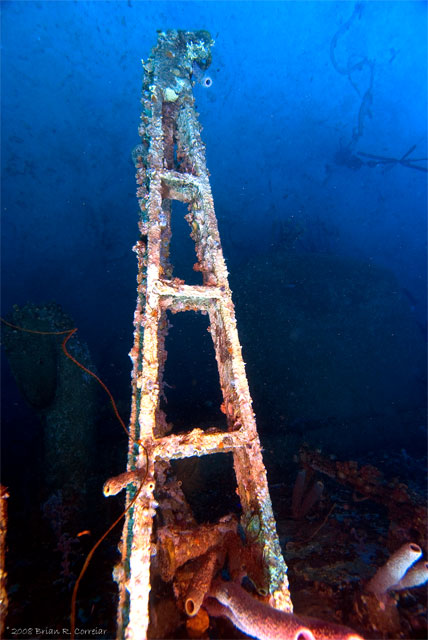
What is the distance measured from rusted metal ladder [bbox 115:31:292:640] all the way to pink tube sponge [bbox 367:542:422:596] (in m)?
1.33

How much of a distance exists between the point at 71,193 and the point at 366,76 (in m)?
20.8

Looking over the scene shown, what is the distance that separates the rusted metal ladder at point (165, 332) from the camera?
1.72 meters

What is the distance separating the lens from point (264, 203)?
59.7 feet

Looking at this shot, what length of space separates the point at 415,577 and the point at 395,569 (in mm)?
315

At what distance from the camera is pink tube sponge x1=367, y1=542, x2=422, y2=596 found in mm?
2318

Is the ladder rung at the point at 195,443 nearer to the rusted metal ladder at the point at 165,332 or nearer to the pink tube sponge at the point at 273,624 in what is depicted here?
the rusted metal ladder at the point at 165,332

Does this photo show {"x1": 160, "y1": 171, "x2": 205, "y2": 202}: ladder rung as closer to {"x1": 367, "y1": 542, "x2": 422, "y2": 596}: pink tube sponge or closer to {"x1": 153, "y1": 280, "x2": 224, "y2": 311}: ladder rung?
{"x1": 153, "y1": 280, "x2": 224, "y2": 311}: ladder rung

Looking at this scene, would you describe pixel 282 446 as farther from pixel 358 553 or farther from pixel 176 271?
pixel 176 271

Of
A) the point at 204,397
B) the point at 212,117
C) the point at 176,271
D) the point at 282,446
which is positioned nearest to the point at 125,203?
the point at 176,271

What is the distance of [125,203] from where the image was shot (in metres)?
15.2

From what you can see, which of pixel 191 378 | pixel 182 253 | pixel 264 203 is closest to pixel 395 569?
pixel 191 378

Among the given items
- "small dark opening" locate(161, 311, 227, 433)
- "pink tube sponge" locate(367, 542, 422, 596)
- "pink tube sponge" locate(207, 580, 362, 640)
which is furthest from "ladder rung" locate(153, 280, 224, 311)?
"small dark opening" locate(161, 311, 227, 433)

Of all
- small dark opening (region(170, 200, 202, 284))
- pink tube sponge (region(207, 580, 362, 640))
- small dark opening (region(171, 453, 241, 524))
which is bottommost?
small dark opening (region(171, 453, 241, 524))

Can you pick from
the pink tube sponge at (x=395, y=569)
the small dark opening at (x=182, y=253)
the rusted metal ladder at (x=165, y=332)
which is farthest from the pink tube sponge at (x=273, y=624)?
the small dark opening at (x=182, y=253)
